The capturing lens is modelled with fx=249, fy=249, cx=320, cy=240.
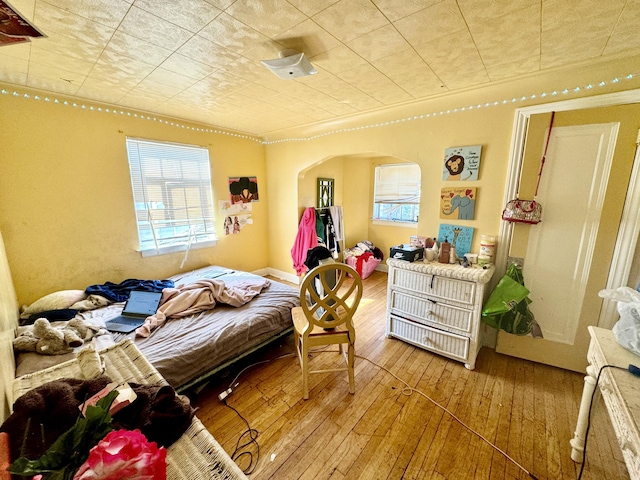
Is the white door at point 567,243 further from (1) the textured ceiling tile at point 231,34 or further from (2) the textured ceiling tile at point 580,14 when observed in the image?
(1) the textured ceiling tile at point 231,34

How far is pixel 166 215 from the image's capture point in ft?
9.95

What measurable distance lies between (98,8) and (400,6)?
141 cm

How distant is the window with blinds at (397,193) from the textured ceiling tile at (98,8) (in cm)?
374

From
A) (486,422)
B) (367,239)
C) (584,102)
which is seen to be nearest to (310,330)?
(486,422)

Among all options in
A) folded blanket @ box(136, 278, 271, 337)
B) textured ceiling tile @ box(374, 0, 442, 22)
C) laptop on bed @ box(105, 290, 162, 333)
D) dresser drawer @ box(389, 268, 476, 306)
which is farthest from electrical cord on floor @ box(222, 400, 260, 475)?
textured ceiling tile @ box(374, 0, 442, 22)

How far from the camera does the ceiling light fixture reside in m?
1.48

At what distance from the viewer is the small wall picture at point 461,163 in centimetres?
221

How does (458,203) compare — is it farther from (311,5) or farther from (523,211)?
(311,5)

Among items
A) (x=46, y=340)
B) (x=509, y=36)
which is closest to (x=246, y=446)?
(x=46, y=340)

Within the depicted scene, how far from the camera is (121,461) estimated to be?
0.46 meters

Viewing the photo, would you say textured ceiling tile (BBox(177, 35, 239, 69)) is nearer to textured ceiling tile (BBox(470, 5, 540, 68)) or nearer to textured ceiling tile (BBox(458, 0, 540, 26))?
textured ceiling tile (BBox(458, 0, 540, 26))

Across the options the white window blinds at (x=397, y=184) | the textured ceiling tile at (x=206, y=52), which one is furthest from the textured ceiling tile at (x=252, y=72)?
the white window blinds at (x=397, y=184)

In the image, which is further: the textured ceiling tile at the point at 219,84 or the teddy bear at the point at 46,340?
the textured ceiling tile at the point at 219,84

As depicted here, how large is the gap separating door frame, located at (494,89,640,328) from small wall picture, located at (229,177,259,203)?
319 cm
